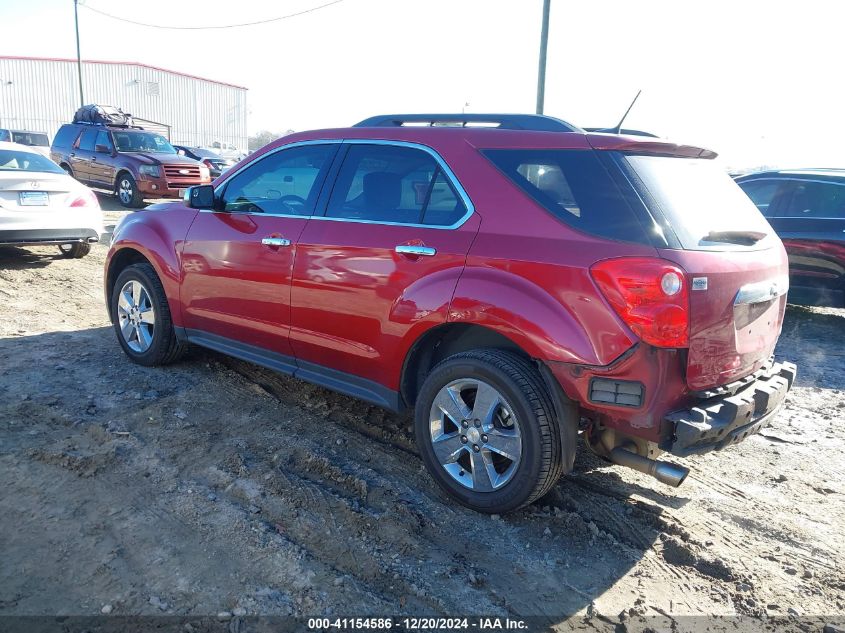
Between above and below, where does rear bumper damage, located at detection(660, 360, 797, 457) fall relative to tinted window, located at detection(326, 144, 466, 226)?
below

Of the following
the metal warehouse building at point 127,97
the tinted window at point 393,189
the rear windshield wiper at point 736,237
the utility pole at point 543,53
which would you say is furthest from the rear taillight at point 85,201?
Answer: the metal warehouse building at point 127,97

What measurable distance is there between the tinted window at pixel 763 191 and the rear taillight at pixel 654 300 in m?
5.99

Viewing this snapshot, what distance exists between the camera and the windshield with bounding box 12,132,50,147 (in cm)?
2648

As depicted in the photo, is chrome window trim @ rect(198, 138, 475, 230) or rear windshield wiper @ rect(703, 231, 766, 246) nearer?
rear windshield wiper @ rect(703, 231, 766, 246)

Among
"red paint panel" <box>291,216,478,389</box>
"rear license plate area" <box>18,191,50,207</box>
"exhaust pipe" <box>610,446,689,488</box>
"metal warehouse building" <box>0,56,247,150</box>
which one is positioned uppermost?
"metal warehouse building" <box>0,56,247,150</box>

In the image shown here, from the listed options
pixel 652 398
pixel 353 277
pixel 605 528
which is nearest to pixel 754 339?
pixel 652 398

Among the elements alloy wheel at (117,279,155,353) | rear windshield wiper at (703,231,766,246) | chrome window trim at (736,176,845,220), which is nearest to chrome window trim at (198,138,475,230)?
alloy wheel at (117,279,155,353)

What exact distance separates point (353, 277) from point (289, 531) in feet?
4.64

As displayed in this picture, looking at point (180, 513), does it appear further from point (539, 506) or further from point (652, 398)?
point (652, 398)

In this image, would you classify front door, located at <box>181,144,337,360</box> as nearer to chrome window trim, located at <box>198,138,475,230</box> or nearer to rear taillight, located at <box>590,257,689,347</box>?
A: chrome window trim, located at <box>198,138,475,230</box>

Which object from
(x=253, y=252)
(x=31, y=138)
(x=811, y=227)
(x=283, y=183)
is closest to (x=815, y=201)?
(x=811, y=227)

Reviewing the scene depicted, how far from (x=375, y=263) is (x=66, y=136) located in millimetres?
16612

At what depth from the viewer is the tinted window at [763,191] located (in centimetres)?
802

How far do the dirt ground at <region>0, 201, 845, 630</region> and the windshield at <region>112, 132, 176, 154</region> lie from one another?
499 inches
